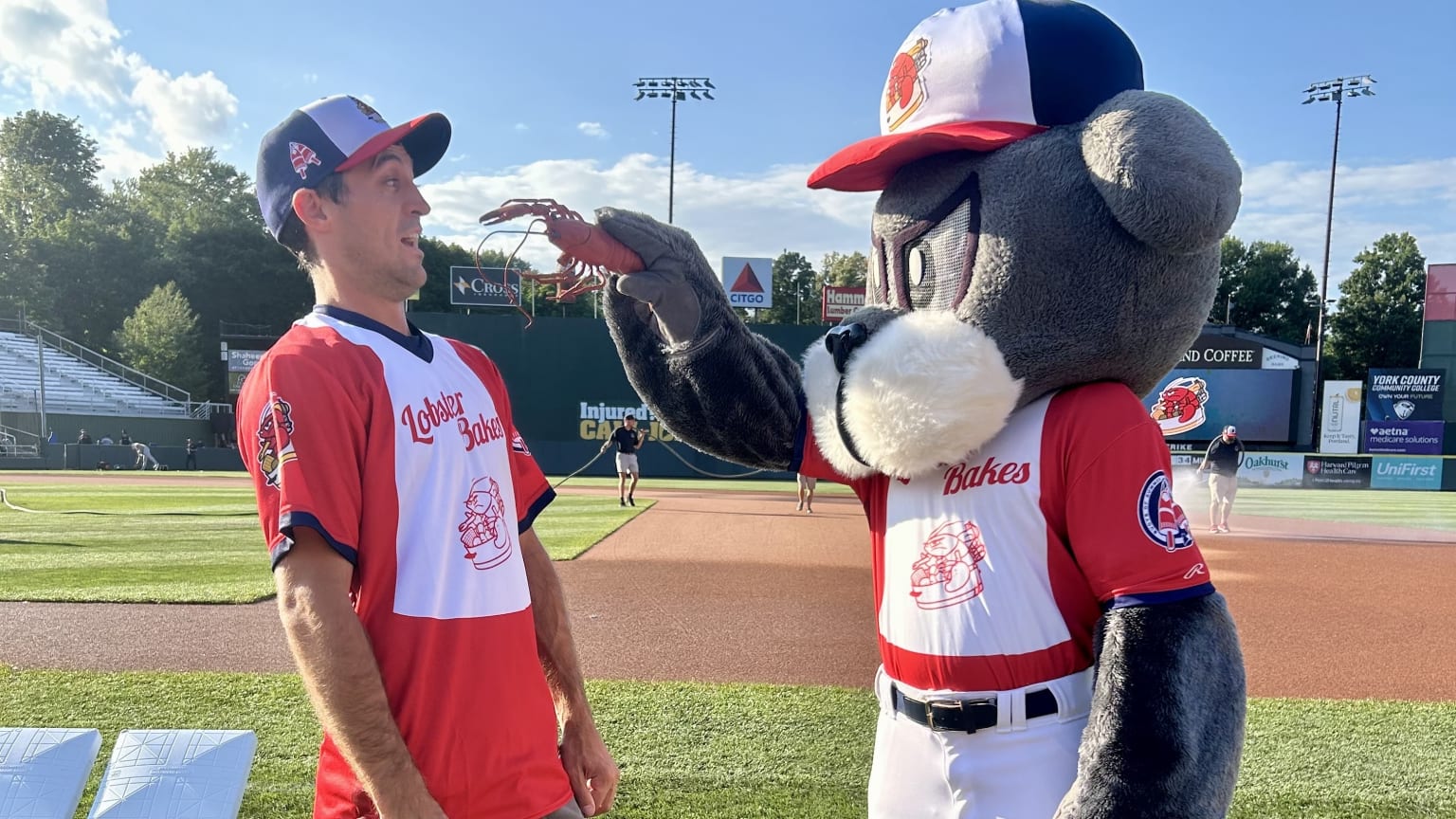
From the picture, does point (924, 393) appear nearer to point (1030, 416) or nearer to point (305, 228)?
point (1030, 416)

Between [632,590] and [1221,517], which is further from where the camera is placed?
[1221,517]

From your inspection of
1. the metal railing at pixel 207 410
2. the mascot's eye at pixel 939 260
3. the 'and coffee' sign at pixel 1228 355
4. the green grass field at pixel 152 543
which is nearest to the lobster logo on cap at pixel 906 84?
the mascot's eye at pixel 939 260

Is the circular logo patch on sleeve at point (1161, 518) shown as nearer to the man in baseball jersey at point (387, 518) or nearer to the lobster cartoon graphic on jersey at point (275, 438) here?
the man in baseball jersey at point (387, 518)

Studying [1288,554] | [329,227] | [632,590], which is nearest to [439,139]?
A: [329,227]

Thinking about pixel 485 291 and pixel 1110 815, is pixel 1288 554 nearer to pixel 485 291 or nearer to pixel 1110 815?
pixel 1110 815

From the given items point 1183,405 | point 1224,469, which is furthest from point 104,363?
point 1224,469

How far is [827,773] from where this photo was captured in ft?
12.1

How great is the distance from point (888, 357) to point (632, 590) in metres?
6.65

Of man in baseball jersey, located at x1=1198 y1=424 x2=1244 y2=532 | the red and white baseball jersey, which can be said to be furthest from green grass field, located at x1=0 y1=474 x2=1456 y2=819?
man in baseball jersey, located at x1=1198 y1=424 x2=1244 y2=532

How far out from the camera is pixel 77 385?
36.6m

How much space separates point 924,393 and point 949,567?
13.4 inches

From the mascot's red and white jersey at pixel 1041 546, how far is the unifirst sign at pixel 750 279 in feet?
87.8

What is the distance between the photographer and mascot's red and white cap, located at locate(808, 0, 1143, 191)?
158cm

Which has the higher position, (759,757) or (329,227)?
(329,227)
